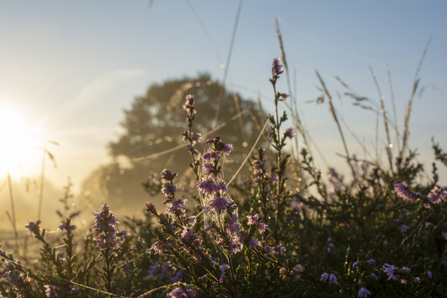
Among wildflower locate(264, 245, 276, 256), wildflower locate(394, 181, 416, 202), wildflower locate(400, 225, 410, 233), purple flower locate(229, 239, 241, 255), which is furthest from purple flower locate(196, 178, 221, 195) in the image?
wildflower locate(400, 225, 410, 233)

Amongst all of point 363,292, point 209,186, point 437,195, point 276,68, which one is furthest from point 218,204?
point 437,195

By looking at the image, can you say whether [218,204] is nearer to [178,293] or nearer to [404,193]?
[178,293]

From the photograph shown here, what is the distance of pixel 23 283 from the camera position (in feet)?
6.25

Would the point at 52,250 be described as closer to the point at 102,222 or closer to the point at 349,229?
the point at 102,222

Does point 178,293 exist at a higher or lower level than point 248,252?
lower

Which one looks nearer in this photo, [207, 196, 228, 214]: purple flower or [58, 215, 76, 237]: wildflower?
[207, 196, 228, 214]: purple flower

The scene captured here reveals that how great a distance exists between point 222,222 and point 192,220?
0.32 meters

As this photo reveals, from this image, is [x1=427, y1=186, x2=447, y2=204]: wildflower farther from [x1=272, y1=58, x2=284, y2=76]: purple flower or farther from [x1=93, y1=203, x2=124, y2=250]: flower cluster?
[x1=93, y1=203, x2=124, y2=250]: flower cluster

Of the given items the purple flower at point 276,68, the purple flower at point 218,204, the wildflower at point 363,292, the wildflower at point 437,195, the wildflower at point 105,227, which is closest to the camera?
the purple flower at point 218,204

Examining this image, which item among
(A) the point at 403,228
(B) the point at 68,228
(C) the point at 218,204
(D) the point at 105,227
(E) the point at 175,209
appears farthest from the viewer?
(A) the point at 403,228

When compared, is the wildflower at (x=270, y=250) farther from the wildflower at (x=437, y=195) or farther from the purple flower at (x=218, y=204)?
the wildflower at (x=437, y=195)

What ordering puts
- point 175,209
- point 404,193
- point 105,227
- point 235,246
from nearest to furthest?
point 235,246, point 175,209, point 105,227, point 404,193

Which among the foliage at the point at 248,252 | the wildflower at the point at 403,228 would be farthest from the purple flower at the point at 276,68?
the wildflower at the point at 403,228

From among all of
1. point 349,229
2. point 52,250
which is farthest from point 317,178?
A: point 52,250
